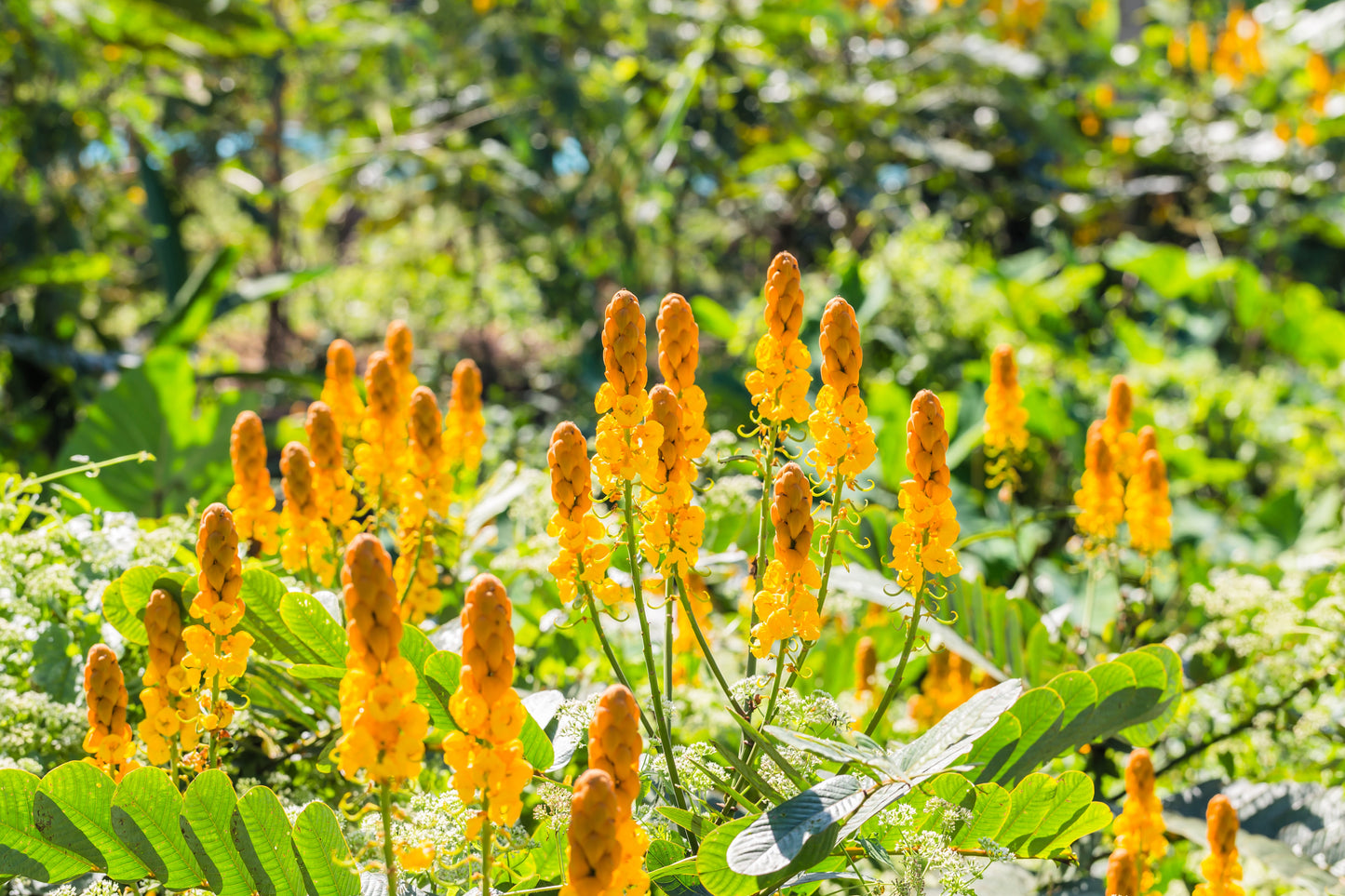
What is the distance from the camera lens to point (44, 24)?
359 centimetres

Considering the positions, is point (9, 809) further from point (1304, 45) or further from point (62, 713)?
point (1304, 45)

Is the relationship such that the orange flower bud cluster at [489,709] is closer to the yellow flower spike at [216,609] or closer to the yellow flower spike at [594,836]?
the yellow flower spike at [594,836]

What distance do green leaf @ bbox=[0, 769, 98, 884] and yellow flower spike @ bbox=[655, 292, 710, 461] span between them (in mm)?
598

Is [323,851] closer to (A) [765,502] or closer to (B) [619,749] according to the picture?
(B) [619,749]

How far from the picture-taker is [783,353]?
2.84ft

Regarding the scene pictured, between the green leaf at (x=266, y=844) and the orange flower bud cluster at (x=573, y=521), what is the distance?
29 centimetres

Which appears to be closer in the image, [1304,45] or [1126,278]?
[1126,278]

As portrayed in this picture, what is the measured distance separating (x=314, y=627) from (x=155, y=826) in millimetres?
217

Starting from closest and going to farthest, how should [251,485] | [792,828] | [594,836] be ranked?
[594,836] → [792,828] → [251,485]

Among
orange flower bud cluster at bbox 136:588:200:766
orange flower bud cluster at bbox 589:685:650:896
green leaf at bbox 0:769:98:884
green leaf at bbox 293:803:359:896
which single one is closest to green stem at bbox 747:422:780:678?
orange flower bud cluster at bbox 589:685:650:896

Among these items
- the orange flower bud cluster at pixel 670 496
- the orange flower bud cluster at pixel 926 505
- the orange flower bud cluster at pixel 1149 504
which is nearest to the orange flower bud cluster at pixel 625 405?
the orange flower bud cluster at pixel 670 496

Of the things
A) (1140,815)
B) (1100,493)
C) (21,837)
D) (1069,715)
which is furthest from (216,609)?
(1100,493)

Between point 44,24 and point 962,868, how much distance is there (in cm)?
425

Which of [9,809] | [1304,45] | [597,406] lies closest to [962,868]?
[597,406]
